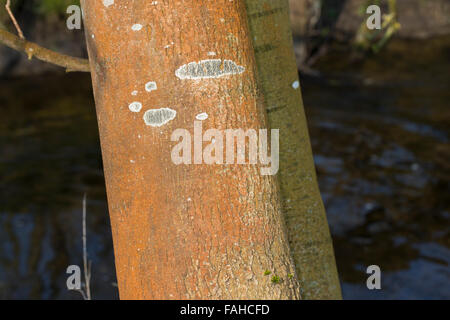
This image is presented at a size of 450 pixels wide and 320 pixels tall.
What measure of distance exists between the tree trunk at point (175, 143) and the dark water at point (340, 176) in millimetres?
1585

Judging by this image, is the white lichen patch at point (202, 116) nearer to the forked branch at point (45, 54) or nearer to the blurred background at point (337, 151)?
the forked branch at point (45, 54)

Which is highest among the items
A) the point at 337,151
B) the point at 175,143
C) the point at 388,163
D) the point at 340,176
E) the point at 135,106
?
the point at 337,151

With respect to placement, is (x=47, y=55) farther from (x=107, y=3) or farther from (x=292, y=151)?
(x=292, y=151)

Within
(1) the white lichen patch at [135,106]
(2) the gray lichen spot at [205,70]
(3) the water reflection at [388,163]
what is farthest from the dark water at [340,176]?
(2) the gray lichen spot at [205,70]

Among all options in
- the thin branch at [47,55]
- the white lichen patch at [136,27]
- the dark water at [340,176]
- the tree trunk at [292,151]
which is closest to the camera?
the white lichen patch at [136,27]

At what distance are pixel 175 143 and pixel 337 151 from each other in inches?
204

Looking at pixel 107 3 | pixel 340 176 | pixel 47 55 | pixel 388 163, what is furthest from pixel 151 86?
pixel 388 163

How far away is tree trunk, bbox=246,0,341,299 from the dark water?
3.82 ft

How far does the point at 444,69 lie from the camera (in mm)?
9062

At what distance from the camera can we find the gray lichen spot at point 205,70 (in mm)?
1410

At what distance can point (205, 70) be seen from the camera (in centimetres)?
142

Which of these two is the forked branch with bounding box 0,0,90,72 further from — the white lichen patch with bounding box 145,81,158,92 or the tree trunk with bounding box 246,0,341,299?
the tree trunk with bounding box 246,0,341,299

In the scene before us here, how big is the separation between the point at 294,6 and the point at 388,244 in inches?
237
